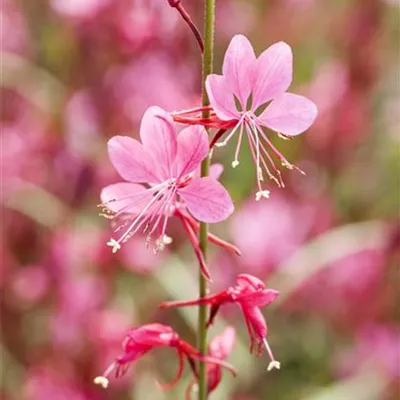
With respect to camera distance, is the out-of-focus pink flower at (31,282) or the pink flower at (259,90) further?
the out-of-focus pink flower at (31,282)

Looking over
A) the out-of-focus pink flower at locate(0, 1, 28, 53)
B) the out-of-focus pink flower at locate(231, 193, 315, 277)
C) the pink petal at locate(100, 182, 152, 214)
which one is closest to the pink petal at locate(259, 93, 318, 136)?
the pink petal at locate(100, 182, 152, 214)

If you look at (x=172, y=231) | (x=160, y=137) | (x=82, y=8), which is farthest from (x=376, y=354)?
(x=160, y=137)

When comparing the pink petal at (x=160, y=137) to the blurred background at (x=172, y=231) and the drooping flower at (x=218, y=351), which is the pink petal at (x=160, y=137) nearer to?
the drooping flower at (x=218, y=351)

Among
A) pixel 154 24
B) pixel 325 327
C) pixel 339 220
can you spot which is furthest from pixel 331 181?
pixel 154 24

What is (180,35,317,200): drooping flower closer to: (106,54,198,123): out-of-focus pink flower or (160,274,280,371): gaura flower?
(160,274,280,371): gaura flower

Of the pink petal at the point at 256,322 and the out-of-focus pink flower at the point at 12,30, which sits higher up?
the out-of-focus pink flower at the point at 12,30

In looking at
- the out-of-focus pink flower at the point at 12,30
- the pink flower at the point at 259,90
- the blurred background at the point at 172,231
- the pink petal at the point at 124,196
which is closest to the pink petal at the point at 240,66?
the pink flower at the point at 259,90

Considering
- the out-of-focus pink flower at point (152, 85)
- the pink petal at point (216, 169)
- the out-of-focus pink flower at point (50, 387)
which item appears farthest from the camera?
the out-of-focus pink flower at point (152, 85)
